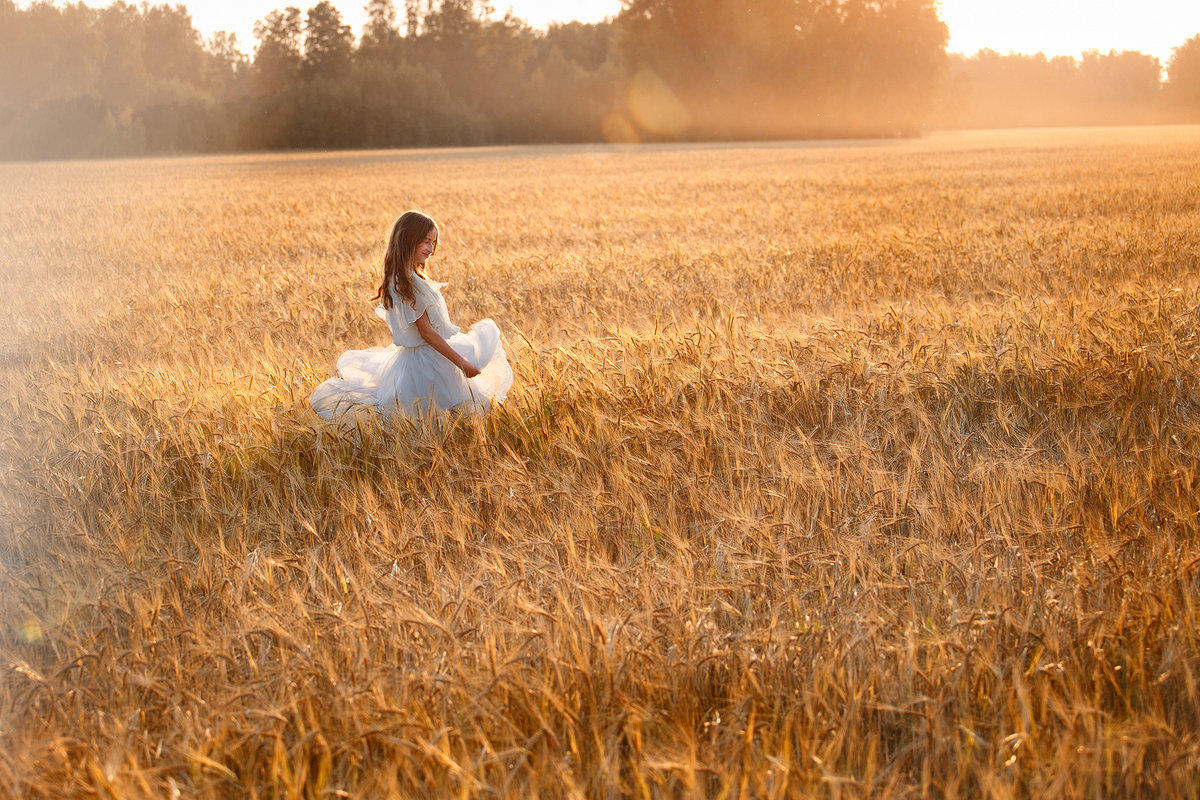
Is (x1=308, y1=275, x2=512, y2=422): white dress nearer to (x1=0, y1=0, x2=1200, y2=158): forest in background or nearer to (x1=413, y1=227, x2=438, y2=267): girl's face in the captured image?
(x1=413, y1=227, x2=438, y2=267): girl's face

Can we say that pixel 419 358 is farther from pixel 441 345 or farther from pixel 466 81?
pixel 466 81

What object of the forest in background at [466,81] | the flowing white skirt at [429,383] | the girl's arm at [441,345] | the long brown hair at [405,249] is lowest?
the flowing white skirt at [429,383]

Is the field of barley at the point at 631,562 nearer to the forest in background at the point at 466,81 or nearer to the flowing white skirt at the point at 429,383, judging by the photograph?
the flowing white skirt at the point at 429,383

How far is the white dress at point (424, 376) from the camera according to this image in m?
3.45

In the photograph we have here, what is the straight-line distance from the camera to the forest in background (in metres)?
52.5

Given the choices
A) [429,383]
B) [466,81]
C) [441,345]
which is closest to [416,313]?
[441,345]

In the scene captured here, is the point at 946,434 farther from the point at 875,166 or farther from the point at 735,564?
the point at 875,166

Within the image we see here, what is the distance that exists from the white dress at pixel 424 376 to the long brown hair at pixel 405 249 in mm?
42

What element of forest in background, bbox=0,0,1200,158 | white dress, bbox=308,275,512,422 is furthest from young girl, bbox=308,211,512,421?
forest in background, bbox=0,0,1200,158

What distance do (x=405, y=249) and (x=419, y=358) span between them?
0.46 metres

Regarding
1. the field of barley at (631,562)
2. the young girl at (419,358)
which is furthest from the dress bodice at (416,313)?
the field of barley at (631,562)

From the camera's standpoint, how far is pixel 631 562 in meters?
2.25

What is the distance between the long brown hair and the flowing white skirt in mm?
268

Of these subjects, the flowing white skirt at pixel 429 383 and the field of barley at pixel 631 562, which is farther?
the flowing white skirt at pixel 429 383
